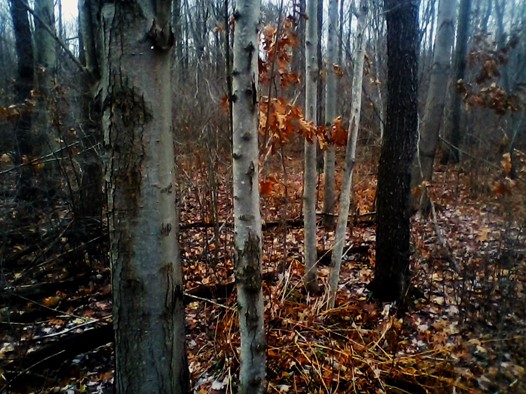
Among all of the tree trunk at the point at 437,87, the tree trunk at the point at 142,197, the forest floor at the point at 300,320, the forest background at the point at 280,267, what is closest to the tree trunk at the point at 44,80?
the forest background at the point at 280,267

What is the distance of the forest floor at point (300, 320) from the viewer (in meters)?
2.73

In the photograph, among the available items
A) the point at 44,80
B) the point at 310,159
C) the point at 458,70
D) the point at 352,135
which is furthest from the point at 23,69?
the point at 458,70

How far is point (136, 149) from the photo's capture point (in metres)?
1.49

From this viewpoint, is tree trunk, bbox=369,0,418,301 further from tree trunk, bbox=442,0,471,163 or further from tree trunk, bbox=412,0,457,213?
tree trunk, bbox=442,0,471,163

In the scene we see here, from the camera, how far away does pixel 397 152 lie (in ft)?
11.7

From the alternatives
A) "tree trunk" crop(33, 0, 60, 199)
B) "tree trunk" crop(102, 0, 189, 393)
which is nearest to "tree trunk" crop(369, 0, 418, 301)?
"tree trunk" crop(102, 0, 189, 393)

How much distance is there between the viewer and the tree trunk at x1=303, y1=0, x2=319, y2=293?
12.1 feet

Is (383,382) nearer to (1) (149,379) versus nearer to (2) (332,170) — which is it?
(1) (149,379)

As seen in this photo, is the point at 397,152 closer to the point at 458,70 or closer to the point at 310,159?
the point at 310,159

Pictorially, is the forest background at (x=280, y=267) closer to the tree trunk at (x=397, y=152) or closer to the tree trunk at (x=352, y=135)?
the tree trunk at (x=352, y=135)

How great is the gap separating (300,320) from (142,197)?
7.94 feet

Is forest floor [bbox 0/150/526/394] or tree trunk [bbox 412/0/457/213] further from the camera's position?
tree trunk [bbox 412/0/457/213]

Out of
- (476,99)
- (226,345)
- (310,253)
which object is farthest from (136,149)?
(476,99)

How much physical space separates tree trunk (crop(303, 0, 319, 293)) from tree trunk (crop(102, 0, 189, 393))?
2324 mm
